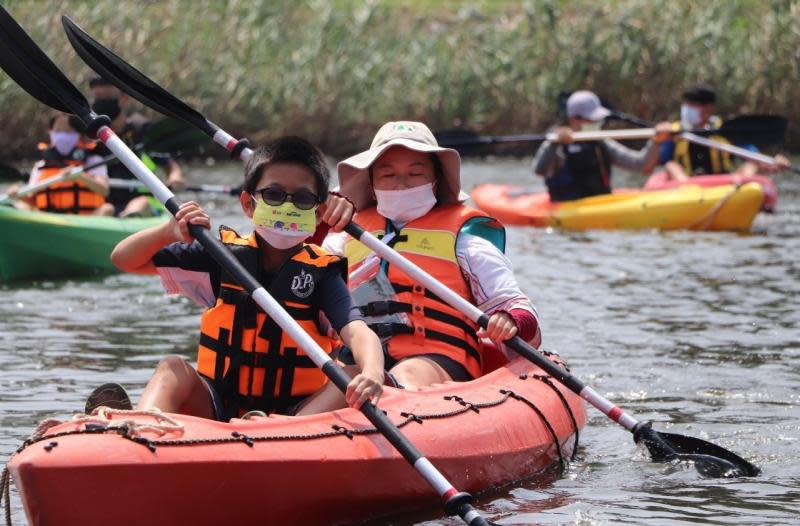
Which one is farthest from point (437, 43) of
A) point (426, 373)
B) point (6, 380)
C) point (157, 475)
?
point (157, 475)

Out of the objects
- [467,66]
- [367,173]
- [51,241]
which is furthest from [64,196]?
[467,66]

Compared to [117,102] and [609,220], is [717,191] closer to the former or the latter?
[609,220]

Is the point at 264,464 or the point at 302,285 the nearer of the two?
the point at 264,464

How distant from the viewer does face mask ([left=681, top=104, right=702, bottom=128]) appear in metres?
12.8

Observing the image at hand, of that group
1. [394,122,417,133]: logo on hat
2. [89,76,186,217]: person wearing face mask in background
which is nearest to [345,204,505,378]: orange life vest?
[394,122,417,133]: logo on hat

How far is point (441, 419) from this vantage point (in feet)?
14.5

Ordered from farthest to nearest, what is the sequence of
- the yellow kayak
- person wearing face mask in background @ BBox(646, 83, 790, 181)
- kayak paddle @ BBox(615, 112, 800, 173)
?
person wearing face mask in background @ BBox(646, 83, 790, 181)
kayak paddle @ BBox(615, 112, 800, 173)
the yellow kayak

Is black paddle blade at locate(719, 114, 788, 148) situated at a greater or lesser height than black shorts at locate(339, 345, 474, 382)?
greater

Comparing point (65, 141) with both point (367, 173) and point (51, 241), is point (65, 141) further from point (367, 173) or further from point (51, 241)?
point (367, 173)

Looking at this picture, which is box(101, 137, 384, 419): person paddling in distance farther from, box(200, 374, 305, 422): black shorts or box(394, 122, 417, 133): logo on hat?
box(394, 122, 417, 133): logo on hat

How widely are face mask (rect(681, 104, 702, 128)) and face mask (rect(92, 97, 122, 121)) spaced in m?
5.11

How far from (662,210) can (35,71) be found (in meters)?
7.76

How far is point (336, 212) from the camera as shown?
4.74m

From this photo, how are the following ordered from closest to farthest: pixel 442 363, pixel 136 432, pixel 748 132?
1. pixel 136 432
2. pixel 442 363
3. pixel 748 132
